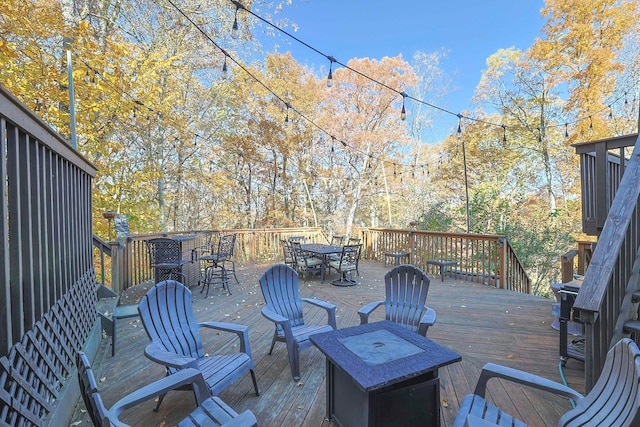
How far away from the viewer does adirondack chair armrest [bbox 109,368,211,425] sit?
150cm

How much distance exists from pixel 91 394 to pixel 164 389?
1.61 feet

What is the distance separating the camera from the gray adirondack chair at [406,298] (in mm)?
2822

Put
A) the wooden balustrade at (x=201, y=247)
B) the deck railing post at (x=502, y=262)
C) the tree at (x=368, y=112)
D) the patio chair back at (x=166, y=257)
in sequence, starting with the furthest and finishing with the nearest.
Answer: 1. the tree at (x=368, y=112)
2. the deck railing post at (x=502, y=262)
3. the wooden balustrade at (x=201, y=247)
4. the patio chair back at (x=166, y=257)

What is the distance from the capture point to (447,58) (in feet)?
46.8

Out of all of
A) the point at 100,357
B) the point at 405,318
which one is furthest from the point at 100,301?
the point at 405,318

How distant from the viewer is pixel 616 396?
127 centimetres

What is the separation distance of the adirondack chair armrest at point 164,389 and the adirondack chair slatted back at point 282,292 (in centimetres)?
115

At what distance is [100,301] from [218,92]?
966 cm

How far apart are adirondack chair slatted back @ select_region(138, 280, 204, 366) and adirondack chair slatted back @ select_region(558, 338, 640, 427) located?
7.98ft

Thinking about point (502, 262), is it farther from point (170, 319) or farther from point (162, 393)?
point (162, 393)

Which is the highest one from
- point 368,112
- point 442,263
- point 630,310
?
point 368,112

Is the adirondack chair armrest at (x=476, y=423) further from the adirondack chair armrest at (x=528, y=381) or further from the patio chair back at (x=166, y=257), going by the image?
the patio chair back at (x=166, y=257)

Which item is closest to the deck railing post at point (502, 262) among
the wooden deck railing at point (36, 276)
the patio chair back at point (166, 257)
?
the patio chair back at point (166, 257)

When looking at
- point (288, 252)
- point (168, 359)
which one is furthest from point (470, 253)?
point (168, 359)
